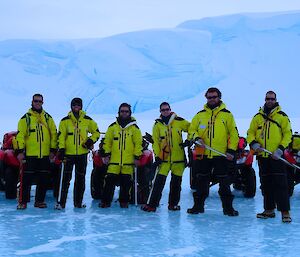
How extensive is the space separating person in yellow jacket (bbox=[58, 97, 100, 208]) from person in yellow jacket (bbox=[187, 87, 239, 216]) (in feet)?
4.98

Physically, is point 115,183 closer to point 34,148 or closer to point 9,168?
point 34,148

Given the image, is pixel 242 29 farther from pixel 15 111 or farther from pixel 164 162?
pixel 164 162

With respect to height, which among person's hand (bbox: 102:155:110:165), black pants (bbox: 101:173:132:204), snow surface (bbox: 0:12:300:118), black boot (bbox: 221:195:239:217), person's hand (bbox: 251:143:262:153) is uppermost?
snow surface (bbox: 0:12:300:118)

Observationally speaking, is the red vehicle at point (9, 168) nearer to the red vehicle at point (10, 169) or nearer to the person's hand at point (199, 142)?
the red vehicle at point (10, 169)

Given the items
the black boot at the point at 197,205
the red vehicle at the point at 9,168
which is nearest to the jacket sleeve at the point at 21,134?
the red vehicle at the point at 9,168

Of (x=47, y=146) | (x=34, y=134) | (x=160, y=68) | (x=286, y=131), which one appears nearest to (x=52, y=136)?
(x=47, y=146)

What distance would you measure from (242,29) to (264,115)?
38.0 meters

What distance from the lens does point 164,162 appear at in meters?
6.70

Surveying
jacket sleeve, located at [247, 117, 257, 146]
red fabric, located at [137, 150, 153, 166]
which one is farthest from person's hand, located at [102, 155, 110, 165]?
jacket sleeve, located at [247, 117, 257, 146]

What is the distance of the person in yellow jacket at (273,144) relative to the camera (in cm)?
595

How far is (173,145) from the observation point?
665 centimetres

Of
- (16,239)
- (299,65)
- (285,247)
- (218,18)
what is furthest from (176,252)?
(218,18)

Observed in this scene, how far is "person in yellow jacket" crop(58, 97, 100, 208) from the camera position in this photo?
22.4 ft

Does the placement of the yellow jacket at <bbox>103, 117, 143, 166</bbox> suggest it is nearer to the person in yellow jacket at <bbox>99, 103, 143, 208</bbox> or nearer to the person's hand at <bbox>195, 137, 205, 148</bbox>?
the person in yellow jacket at <bbox>99, 103, 143, 208</bbox>
